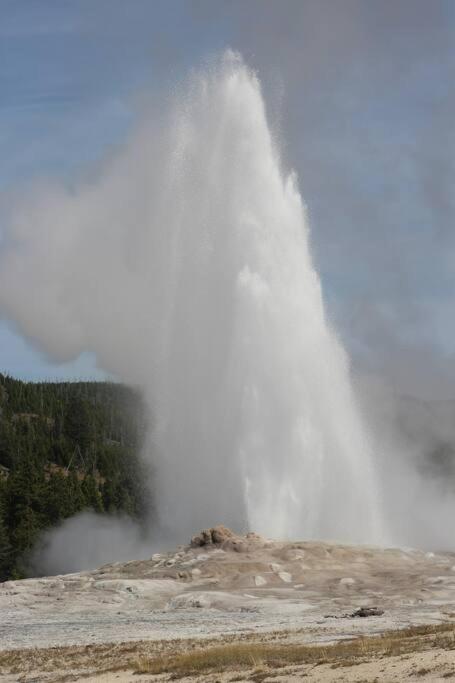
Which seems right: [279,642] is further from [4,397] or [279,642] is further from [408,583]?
[4,397]

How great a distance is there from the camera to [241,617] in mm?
27906

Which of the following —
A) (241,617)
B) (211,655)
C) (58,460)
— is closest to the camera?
(211,655)

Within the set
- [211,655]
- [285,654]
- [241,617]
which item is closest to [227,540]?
[241,617]

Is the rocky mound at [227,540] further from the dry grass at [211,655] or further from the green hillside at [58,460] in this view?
the green hillside at [58,460]

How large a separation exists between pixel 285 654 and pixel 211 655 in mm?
1547

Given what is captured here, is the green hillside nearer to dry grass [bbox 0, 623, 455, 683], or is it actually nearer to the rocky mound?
the rocky mound

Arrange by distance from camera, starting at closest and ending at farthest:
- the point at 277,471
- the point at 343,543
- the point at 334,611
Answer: the point at 334,611, the point at 343,543, the point at 277,471

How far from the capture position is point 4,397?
138m

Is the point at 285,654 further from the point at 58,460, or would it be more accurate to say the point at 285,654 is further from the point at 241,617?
the point at 58,460

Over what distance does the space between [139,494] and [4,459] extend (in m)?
26.6

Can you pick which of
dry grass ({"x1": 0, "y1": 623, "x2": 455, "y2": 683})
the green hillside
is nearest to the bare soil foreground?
dry grass ({"x1": 0, "y1": 623, "x2": 455, "y2": 683})

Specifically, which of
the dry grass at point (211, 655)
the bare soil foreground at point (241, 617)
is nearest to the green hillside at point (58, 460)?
the bare soil foreground at point (241, 617)

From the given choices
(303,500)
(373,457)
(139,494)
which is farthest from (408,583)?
(139,494)

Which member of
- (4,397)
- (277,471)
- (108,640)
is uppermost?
(4,397)
